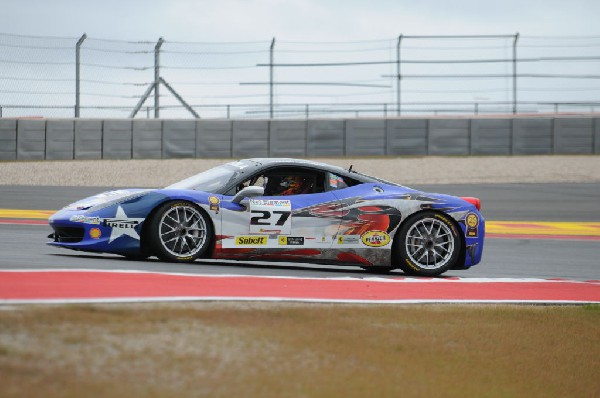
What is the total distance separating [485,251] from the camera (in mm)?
13734

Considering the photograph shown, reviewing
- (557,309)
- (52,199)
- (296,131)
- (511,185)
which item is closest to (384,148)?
(296,131)

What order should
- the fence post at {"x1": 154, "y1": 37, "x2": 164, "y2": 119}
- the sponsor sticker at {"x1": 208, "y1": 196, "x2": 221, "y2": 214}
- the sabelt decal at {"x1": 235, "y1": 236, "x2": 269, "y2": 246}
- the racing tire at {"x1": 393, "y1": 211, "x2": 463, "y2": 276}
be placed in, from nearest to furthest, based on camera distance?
the sponsor sticker at {"x1": 208, "y1": 196, "x2": 221, "y2": 214}, the sabelt decal at {"x1": 235, "y1": 236, "x2": 269, "y2": 246}, the racing tire at {"x1": 393, "y1": 211, "x2": 463, "y2": 276}, the fence post at {"x1": 154, "y1": 37, "x2": 164, "y2": 119}

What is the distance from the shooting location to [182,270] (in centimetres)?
936

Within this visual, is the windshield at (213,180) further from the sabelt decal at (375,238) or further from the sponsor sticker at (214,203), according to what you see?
the sabelt decal at (375,238)

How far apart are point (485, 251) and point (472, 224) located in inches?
117

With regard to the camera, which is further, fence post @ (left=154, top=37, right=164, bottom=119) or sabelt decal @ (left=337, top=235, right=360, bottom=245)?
fence post @ (left=154, top=37, right=164, bottom=119)

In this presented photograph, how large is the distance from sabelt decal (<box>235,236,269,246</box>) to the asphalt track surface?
0.80 feet

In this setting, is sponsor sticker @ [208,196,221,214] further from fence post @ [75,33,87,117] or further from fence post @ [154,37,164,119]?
fence post @ [154,37,164,119]

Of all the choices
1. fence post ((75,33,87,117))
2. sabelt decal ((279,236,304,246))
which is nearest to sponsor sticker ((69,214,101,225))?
sabelt decal ((279,236,304,246))

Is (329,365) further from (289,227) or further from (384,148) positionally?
Answer: (384,148)

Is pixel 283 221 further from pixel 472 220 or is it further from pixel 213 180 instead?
pixel 472 220

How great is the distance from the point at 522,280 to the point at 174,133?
19111 millimetres

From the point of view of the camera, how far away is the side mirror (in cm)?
1016

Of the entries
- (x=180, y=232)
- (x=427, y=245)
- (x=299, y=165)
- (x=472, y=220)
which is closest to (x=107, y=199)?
(x=180, y=232)
